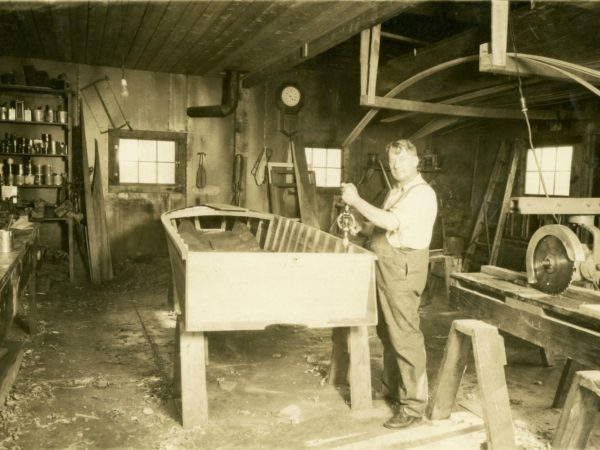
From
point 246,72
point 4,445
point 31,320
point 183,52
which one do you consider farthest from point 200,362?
point 246,72

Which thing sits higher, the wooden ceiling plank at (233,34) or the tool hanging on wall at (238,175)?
the wooden ceiling plank at (233,34)

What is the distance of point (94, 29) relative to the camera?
605cm

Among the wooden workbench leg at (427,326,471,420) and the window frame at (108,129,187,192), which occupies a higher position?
the window frame at (108,129,187,192)

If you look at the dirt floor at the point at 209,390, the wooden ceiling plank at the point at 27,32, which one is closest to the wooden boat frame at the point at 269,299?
the dirt floor at the point at 209,390

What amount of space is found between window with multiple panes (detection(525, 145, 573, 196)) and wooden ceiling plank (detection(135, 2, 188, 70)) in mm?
5463

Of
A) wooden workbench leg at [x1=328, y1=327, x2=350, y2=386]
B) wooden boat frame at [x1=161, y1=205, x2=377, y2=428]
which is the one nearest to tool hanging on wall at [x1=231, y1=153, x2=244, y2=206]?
wooden workbench leg at [x1=328, y1=327, x2=350, y2=386]

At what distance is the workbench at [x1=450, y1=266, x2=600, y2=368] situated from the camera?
254 cm

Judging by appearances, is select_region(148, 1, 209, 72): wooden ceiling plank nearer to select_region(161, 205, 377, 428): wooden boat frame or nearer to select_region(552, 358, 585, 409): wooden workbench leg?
select_region(161, 205, 377, 428): wooden boat frame

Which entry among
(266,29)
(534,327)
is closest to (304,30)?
(266,29)

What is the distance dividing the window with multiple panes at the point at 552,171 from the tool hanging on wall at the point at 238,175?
4.50 metres

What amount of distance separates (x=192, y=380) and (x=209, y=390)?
2.29 ft

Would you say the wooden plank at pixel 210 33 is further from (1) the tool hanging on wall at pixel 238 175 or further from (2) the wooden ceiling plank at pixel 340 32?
(1) the tool hanging on wall at pixel 238 175

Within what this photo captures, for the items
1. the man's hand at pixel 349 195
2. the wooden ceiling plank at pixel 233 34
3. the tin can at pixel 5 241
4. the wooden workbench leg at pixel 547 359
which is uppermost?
the wooden ceiling plank at pixel 233 34

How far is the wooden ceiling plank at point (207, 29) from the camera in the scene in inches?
202
